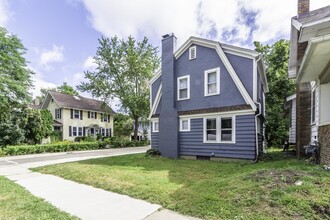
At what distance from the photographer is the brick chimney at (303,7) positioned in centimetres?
1046

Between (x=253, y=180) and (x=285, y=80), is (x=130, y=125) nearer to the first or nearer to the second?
(x=285, y=80)

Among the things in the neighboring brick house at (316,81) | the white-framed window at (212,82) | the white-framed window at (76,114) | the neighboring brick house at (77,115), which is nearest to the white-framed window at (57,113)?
the neighboring brick house at (77,115)

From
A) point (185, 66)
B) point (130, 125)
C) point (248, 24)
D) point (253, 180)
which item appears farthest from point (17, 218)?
point (130, 125)

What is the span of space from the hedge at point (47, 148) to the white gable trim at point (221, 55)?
50.9 ft

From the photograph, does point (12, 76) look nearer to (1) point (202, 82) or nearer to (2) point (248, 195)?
(1) point (202, 82)

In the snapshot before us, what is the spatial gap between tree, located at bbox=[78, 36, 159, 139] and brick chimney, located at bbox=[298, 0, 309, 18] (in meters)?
20.2

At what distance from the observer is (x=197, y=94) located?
11289 mm

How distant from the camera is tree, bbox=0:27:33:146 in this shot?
1880 cm

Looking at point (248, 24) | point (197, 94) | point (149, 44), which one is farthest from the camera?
point (149, 44)

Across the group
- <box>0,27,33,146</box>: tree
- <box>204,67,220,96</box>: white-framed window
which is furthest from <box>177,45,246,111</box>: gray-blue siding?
<box>0,27,33,146</box>: tree

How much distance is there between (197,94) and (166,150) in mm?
3962

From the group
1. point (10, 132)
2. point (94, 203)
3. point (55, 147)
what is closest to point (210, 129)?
point (94, 203)

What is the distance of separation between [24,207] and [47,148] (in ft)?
55.1

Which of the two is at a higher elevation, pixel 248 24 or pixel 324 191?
pixel 248 24
